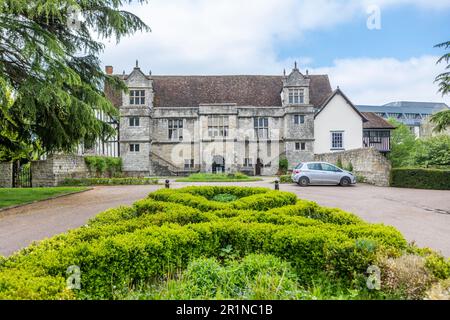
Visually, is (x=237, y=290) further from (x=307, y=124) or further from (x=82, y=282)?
(x=307, y=124)

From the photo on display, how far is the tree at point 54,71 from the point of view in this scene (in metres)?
9.02

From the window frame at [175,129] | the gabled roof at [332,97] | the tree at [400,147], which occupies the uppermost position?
the gabled roof at [332,97]

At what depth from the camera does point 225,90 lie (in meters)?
34.2

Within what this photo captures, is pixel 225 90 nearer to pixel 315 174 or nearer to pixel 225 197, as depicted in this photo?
pixel 315 174

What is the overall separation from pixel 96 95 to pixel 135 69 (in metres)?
22.3

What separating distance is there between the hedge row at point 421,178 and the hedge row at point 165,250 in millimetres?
14526

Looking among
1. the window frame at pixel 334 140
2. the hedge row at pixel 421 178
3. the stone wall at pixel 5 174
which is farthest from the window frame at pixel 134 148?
the hedge row at pixel 421 178

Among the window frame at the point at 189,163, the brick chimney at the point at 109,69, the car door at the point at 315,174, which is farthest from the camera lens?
the brick chimney at the point at 109,69

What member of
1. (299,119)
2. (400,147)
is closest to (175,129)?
(299,119)

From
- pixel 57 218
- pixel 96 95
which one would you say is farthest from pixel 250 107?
pixel 57 218

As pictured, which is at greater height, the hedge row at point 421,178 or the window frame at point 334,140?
the window frame at point 334,140

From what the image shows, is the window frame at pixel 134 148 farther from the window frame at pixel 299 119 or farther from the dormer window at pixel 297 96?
the dormer window at pixel 297 96

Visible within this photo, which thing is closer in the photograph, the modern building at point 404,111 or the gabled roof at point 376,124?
the gabled roof at point 376,124
